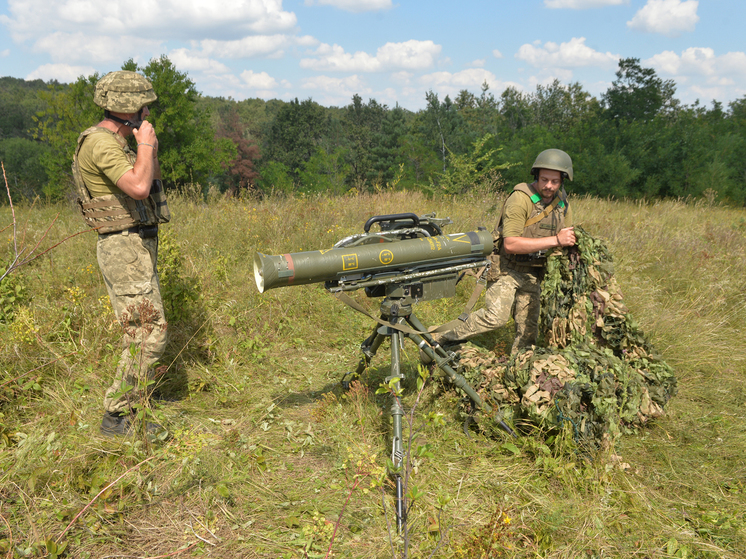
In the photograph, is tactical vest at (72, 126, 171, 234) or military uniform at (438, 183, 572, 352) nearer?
tactical vest at (72, 126, 171, 234)

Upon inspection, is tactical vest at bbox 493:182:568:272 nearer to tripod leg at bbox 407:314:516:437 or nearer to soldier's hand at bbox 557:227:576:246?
soldier's hand at bbox 557:227:576:246

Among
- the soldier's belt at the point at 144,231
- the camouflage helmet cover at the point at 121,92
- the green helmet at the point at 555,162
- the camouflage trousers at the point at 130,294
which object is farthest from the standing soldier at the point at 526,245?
the camouflage helmet cover at the point at 121,92

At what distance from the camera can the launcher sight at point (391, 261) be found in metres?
2.38

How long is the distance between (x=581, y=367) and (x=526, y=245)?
1070 millimetres

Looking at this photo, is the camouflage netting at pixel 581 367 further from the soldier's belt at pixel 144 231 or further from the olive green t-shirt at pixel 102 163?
the olive green t-shirt at pixel 102 163

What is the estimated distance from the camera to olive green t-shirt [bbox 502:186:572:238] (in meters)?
3.67

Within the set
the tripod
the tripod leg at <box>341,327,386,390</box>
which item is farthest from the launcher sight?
the tripod leg at <box>341,327,386,390</box>

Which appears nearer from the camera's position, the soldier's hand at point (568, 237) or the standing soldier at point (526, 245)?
the soldier's hand at point (568, 237)

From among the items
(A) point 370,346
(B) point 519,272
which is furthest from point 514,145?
(A) point 370,346

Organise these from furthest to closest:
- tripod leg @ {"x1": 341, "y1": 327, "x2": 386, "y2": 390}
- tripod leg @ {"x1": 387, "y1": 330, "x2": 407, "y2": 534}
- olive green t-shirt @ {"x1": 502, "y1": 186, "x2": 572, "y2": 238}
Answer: olive green t-shirt @ {"x1": 502, "y1": 186, "x2": 572, "y2": 238}, tripod leg @ {"x1": 341, "y1": 327, "x2": 386, "y2": 390}, tripod leg @ {"x1": 387, "y1": 330, "x2": 407, "y2": 534}

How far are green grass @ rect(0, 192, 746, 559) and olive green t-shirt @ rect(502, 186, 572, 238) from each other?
1101 mm

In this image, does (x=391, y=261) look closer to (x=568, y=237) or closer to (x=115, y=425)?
(x=568, y=237)

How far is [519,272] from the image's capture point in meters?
3.93

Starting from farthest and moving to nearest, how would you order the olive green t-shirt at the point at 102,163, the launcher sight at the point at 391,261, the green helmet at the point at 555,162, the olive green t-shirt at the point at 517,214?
the olive green t-shirt at the point at 517,214
the green helmet at the point at 555,162
the olive green t-shirt at the point at 102,163
the launcher sight at the point at 391,261
